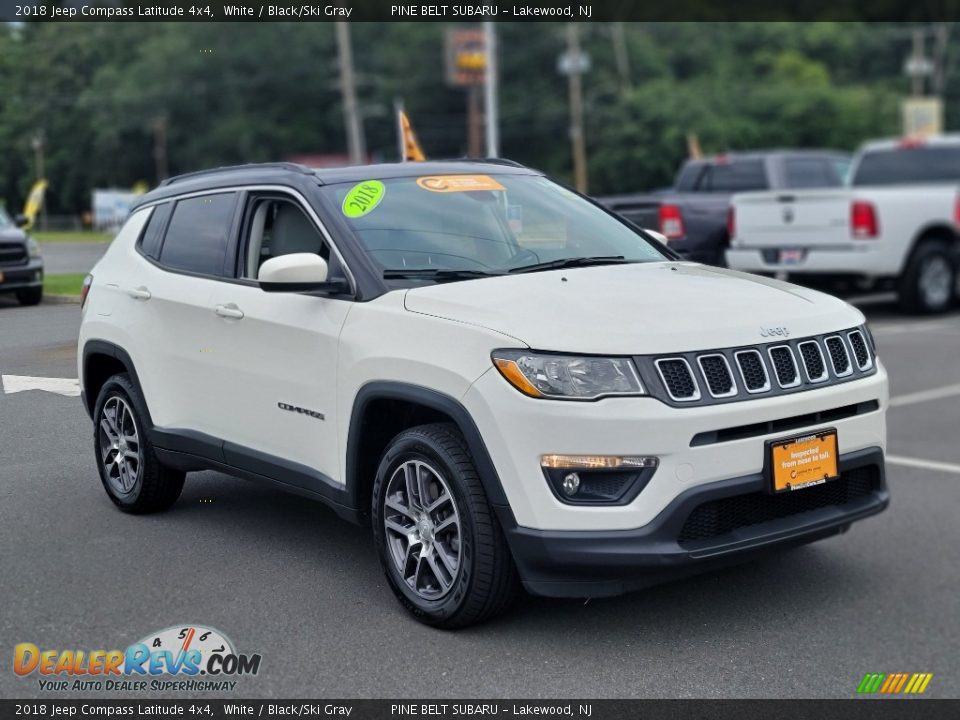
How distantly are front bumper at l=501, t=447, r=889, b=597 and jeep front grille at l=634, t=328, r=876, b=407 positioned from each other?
0.29 m

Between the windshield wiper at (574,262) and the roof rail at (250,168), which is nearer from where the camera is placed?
the windshield wiper at (574,262)

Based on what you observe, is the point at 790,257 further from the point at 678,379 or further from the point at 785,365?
the point at 678,379

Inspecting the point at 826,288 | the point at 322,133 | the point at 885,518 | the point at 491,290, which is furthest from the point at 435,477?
the point at 322,133

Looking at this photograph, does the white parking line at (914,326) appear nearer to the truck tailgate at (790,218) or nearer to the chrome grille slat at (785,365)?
the truck tailgate at (790,218)

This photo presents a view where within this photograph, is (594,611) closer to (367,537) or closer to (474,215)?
(367,537)

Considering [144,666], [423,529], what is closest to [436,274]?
[423,529]

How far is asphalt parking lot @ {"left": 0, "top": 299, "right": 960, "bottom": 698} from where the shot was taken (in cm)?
382

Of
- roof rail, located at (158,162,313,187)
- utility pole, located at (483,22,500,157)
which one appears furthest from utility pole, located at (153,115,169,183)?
utility pole, located at (483,22,500,157)

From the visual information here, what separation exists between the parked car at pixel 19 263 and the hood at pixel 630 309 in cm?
121

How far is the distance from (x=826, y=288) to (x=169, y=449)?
1156cm

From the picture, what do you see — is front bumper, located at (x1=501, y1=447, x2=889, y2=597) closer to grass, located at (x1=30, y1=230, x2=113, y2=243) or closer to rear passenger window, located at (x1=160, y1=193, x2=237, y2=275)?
rear passenger window, located at (x1=160, y1=193, x2=237, y2=275)

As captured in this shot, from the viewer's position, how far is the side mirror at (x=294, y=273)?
4.31m

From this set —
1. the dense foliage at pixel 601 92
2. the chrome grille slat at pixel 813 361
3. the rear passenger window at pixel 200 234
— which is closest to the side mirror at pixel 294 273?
A: the rear passenger window at pixel 200 234
